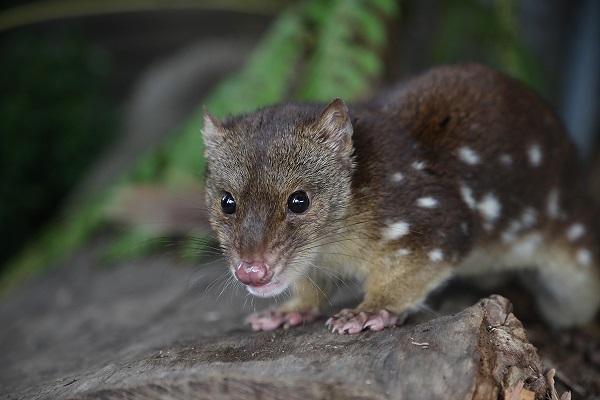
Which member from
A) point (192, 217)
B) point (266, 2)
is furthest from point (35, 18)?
point (192, 217)

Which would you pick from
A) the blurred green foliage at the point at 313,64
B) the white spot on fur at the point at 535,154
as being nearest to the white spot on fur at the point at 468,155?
the white spot on fur at the point at 535,154

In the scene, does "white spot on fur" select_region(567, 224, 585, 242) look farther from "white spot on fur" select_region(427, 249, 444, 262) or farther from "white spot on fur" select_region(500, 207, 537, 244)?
"white spot on fur" select_region(427, 249, 444, 262)

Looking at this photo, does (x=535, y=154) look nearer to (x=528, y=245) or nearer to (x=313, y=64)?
(x=528, y=245)

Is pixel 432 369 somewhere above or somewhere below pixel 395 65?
below

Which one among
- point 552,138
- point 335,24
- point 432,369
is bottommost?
point 432,369

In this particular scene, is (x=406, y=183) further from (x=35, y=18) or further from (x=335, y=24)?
(x=35, y=18)

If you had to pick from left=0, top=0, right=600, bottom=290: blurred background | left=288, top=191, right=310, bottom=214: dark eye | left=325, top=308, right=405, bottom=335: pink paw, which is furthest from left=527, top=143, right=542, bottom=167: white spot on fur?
left=0, top=0, right=600, bottom=290: blurred background

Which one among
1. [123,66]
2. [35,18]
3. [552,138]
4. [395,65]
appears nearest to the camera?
[552,138]
